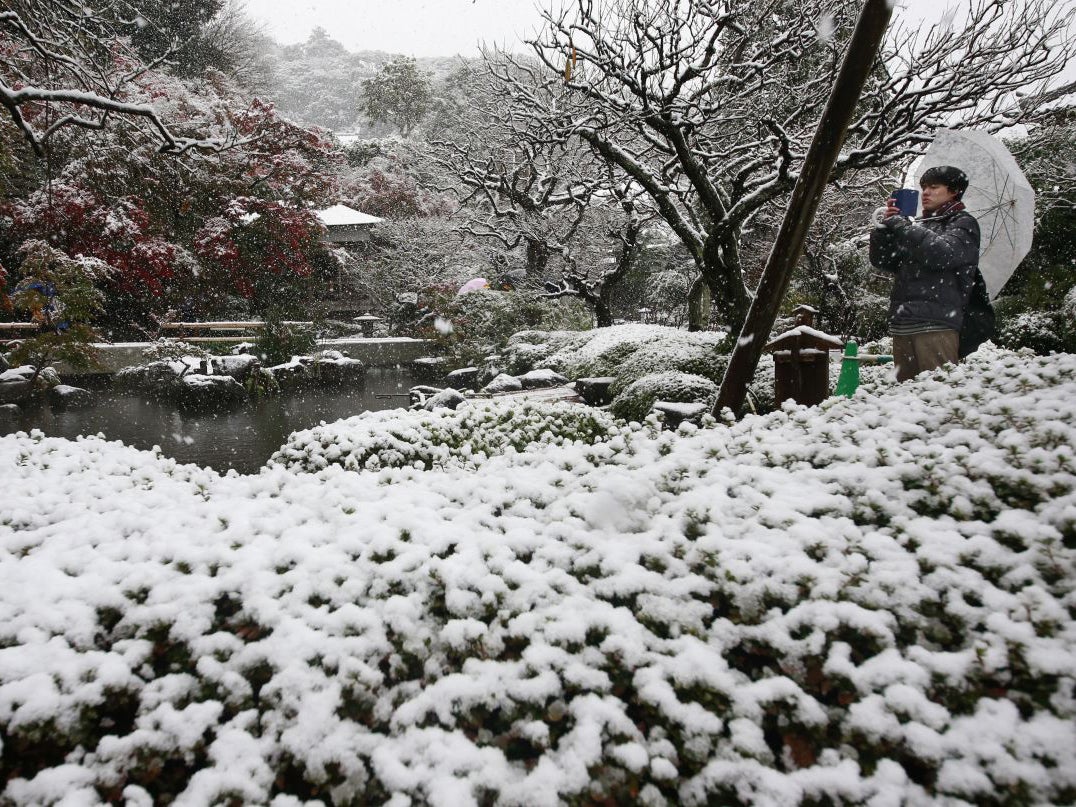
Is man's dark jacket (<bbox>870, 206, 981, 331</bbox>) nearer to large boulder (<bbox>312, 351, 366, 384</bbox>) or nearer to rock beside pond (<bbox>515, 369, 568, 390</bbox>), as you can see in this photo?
rock beside pond (<bbox>515, 369, 568, 390</bbox>)

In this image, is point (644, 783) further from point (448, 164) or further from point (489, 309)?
point (448, 164)

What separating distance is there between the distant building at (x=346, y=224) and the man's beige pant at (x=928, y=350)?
1757 cm

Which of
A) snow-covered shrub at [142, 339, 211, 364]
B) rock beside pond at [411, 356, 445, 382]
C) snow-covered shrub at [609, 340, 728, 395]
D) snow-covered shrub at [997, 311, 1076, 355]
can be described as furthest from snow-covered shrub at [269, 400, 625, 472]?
rock beside pond at [411, 356, 445, 382]

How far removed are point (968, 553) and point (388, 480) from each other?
2650 mm

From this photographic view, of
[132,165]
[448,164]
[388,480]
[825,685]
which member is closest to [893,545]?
[825,685]

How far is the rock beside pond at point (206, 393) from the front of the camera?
1044 cm

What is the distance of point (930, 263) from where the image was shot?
13.4 feet

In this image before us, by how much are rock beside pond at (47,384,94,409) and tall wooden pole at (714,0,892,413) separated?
11.5 meters

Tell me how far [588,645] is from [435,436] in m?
3.47

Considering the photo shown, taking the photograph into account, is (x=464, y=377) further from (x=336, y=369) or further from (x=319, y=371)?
(x=319, y=371)

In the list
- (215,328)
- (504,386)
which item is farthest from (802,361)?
(215,328)

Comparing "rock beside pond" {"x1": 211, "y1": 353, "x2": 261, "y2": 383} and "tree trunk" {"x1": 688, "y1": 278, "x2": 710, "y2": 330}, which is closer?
"rock beside pond" {"x1": 211, "y1": 353, "x2": 261, "y2": 383}

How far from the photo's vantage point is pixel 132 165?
41.2 ft

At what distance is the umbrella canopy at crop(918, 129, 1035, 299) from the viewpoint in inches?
183
